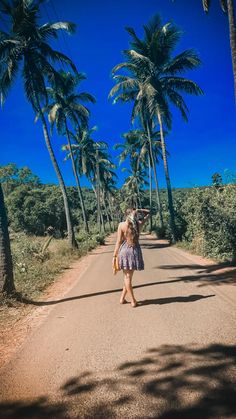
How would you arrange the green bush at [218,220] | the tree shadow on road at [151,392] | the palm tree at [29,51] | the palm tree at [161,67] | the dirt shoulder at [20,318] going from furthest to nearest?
the palm tree at [161,67], the palm tree at [29,51], the green bush at [218,220], the dirt shoulder at [20,318], the tree shadow on road at [151,392]

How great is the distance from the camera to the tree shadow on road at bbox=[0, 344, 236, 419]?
3035 millimetres

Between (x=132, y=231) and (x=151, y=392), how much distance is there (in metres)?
3.45

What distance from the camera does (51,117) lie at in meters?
23.9

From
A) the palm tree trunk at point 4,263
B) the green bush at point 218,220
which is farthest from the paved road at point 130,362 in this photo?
the green bush at point 218,220

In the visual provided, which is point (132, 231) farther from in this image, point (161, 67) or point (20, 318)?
point (161, 67)

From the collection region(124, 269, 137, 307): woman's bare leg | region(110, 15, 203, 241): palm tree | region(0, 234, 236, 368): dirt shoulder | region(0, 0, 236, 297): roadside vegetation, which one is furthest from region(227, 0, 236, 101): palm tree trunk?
region(110, 15, 203, 241): palm tree

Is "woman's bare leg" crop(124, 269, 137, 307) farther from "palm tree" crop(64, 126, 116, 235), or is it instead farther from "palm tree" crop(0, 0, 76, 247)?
"palm tree" crop(64, 126, 116, 235)

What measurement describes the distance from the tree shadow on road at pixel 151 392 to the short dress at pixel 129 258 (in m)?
2.37

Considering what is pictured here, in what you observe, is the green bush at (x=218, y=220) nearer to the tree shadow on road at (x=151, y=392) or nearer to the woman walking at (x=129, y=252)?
the woman walking at (x=129, y=252)

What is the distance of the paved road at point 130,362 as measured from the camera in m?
3.16

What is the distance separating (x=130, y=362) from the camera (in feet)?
13.3

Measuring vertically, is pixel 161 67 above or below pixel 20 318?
above

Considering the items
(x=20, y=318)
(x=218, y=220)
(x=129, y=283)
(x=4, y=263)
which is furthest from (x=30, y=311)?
(x=218, y=220)

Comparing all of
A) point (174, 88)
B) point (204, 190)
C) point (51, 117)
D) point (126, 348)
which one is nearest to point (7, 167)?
point (51, 117)
